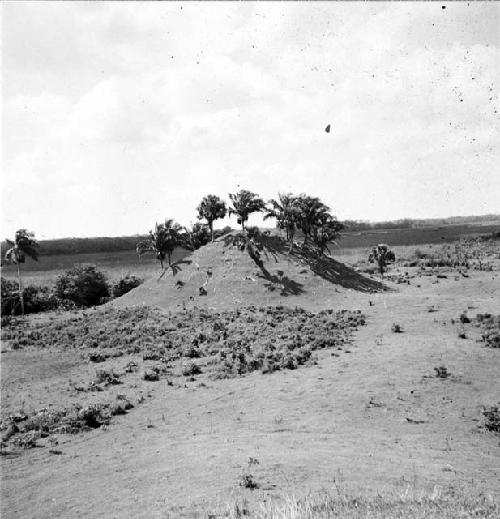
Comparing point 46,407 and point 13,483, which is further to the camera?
point 46,407

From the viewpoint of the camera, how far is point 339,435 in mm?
19422

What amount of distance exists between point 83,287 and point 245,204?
91.0 feet

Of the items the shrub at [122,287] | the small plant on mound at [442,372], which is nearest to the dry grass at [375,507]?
the small plant on mound at [442,372]

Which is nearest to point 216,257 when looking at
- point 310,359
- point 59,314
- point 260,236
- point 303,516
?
point 260,236

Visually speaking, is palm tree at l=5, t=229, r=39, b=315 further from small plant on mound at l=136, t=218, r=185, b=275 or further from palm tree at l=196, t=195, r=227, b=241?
palm tree at l=196, t=195, r=227, b=241

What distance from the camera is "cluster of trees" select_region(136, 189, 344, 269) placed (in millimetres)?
58031

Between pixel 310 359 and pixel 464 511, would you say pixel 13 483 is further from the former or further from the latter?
pixel 310 359

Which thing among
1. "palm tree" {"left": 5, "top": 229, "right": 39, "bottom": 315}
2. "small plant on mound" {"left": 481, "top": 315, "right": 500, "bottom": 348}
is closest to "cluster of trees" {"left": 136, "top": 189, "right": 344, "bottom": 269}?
"palm tree" {"left": 5, "top": 229, "right": 39, "bottom": 315}

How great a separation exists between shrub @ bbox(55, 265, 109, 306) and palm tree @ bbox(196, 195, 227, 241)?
17745mm

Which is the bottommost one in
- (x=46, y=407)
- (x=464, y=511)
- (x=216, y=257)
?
(x=46, y=407)

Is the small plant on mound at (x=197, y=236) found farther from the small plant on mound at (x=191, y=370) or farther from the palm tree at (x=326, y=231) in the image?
the small plant on mound at (x=191, y=370)

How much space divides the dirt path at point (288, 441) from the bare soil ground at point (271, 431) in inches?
2.5

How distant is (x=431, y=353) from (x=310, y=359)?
25.1 feet

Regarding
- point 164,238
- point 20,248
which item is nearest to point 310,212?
point 164,238
